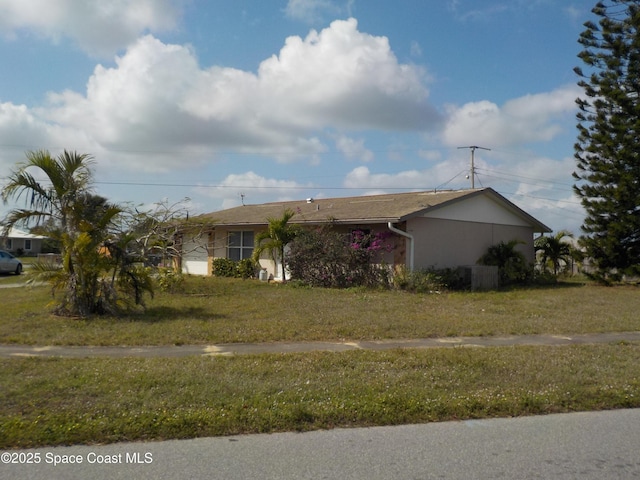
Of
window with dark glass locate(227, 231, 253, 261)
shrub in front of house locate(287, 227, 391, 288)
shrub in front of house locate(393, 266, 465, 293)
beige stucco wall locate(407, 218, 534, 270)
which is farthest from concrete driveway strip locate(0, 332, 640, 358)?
window with dark glass locate(227, 231, 253, 261)

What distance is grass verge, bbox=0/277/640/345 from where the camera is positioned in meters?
10.0

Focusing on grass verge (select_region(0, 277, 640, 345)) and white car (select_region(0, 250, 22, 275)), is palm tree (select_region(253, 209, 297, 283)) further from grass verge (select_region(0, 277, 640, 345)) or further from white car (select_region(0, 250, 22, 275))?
white car (select_region(0, 250, 22, 275))

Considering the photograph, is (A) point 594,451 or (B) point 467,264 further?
(B) point 467,264


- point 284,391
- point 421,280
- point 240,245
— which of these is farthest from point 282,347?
point 240,245

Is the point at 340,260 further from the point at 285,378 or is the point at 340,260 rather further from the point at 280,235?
the point at 285,378

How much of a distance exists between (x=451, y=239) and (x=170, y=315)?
1177cm

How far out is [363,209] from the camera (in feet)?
69.1

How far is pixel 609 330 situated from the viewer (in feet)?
37.2

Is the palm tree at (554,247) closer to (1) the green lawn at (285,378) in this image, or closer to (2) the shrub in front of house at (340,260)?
(2) the shrub in front of house at (340,260)

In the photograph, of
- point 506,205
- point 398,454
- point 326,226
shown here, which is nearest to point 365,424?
point 398,454

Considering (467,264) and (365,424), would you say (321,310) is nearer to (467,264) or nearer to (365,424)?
(365,424)

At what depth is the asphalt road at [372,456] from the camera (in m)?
4.45

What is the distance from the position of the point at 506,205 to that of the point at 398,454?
64.3ft

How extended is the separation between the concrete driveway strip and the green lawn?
0.40 m
